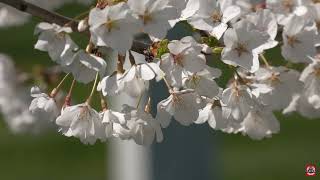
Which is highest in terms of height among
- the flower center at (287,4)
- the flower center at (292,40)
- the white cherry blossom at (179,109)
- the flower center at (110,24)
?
the flower center at (110,24)

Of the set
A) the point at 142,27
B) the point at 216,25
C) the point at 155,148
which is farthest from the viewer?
the point at 155,148

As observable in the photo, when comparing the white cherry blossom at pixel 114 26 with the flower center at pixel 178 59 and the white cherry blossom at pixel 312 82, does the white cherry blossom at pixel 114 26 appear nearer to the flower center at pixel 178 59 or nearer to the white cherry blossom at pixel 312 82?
the flower center at pixel 178 59

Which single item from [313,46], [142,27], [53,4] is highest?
[142,27]

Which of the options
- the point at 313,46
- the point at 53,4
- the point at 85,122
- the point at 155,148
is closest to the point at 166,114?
the point at 85,122

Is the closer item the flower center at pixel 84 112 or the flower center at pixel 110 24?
the flower center at pixel 110 24

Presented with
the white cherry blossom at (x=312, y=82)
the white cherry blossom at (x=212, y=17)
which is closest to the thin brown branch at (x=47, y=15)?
the white cherry blossom at (x=212, y=17)

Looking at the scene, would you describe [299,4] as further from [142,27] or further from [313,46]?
[142,27]

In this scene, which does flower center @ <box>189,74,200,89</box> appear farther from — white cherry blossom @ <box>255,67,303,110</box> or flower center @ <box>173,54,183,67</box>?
white cherry blossom @ <box>255,67,303,110</box>
